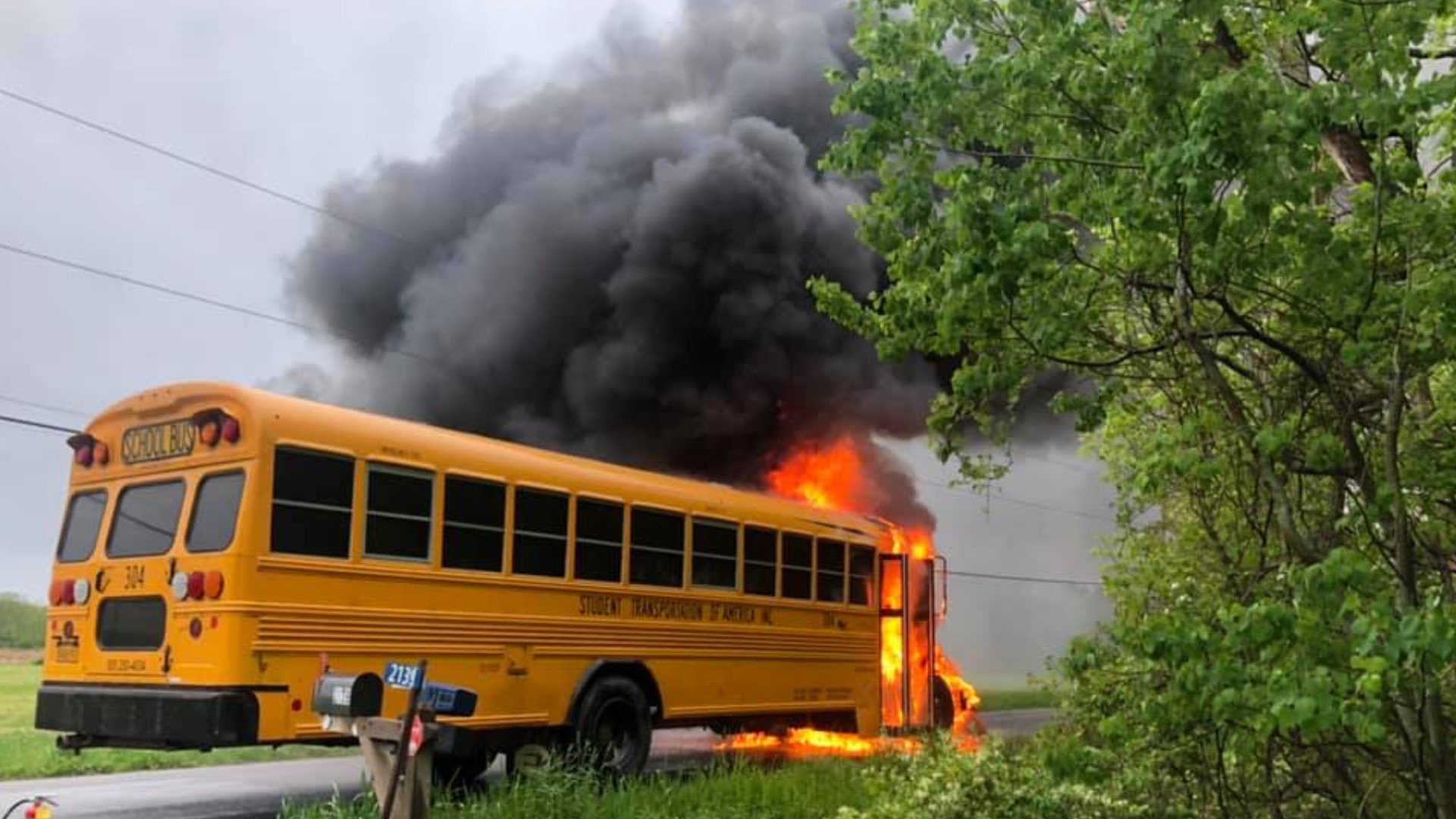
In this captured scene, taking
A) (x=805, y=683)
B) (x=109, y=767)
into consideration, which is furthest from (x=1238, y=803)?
(x=109, y=767)

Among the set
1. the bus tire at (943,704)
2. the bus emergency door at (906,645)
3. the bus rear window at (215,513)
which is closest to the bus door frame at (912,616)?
the bus emergency door at (906,645)

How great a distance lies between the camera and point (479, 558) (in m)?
7.96

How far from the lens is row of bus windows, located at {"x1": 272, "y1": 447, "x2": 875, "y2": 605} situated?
710cm

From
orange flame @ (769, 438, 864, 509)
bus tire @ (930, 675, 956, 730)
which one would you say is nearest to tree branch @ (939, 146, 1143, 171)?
bus tire @ (930, 675, 956, 730)

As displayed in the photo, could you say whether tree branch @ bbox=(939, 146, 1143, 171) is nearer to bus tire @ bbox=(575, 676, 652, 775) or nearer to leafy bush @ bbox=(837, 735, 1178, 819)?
leafy bush @ bbox=(837, 735, 1178, 819)

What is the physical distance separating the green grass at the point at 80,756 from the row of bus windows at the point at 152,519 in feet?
7.64

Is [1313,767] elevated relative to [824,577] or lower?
lower

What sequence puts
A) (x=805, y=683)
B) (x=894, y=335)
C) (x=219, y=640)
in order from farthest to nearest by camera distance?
(x=805, y=683), (x=219, y=640), (x=894, y=335)

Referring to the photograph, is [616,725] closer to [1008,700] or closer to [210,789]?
[210,789]

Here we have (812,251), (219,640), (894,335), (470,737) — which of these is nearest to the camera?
(894,335)

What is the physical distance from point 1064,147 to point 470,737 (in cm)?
510

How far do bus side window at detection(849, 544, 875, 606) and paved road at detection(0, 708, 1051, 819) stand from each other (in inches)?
82.0

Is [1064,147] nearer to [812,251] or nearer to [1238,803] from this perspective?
[1238,803]

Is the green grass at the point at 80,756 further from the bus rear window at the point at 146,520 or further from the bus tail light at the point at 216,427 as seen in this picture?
the bus tail light at the point at 216,427
